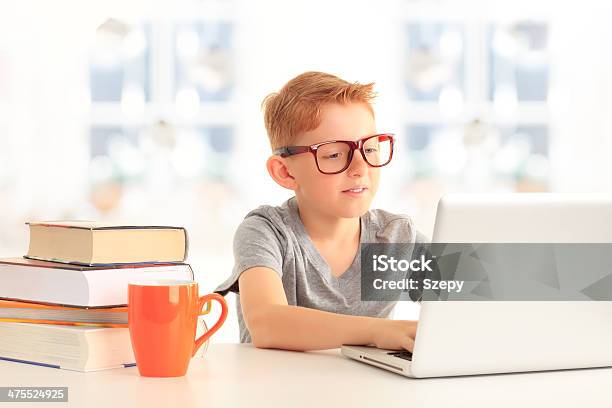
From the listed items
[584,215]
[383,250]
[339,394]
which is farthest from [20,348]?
[383,250]

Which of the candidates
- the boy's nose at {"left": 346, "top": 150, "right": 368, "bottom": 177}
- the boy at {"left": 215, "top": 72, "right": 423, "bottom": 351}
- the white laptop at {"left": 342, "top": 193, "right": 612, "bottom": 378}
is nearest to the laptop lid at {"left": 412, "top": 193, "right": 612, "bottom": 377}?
the white laptop at {"left": 342, "top": 193, "right": 612, "bottom": 378}

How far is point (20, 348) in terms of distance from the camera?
121cm

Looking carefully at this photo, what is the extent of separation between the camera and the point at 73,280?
1.16m

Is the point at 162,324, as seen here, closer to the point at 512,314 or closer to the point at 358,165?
the point at 512,314

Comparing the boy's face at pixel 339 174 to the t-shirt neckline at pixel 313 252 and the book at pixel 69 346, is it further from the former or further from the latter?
the book at pixel 69 346

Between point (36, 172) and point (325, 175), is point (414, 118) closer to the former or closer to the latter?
point (36, 172)

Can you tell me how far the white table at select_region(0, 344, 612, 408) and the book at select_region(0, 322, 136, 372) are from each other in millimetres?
Answer: 14

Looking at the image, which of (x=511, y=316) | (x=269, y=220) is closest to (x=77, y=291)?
(x=511, y=316)

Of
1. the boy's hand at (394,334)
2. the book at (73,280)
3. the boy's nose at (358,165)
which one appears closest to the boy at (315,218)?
the boy's nose at (358,165)

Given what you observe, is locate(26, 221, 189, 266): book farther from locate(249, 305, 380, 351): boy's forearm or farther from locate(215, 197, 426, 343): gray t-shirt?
locate(215, 197, 426, 343): gray t-shirt

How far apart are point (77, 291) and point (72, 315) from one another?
5cm

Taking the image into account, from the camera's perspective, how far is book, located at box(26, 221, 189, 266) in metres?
1.17

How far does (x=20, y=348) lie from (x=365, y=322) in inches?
19.3

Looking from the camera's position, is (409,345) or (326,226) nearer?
(409,345)
